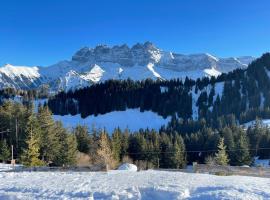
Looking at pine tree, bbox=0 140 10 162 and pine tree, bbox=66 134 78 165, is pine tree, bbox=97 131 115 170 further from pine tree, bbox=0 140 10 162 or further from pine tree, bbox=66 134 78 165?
pine tree, bbox=0 140 10 162

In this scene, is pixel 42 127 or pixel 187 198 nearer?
pixel 187 198

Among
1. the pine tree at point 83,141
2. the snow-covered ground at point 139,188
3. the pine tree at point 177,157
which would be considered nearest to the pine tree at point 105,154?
the pine tree at point 83,141

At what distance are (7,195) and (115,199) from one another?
4377mm

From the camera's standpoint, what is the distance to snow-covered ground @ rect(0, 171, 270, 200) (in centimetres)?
1597

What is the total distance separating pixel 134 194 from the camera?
1645cm

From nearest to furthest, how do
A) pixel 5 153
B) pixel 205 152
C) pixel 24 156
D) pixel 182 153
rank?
1. pixel 24 156
2. pixel 5 153
3. pixel 182 153
4. pixel 205 152

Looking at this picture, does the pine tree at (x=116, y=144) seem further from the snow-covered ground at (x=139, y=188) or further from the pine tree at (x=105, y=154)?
the snow-covered ground at (x=139, y=188)

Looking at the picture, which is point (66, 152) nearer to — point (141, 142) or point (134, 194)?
point (141, 142)

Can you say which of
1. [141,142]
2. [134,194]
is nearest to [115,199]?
[134,194]

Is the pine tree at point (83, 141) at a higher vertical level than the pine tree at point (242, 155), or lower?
higher

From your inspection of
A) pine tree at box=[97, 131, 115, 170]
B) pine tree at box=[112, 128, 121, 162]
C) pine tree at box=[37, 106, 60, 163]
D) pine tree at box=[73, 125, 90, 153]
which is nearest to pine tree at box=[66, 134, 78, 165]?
pine tree at box=[37, 106, 60, 163]

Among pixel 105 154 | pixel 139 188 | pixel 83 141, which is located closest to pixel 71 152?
pixel 105 154

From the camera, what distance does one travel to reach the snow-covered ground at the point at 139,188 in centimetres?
1597

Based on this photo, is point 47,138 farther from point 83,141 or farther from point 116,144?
point 83,141
